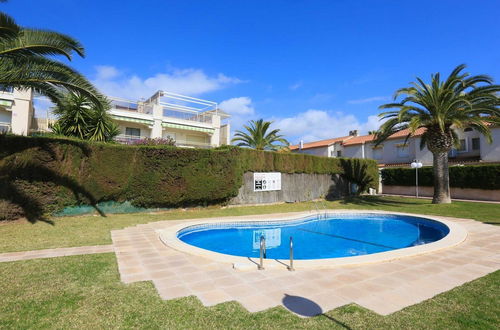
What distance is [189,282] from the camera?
5613 mm

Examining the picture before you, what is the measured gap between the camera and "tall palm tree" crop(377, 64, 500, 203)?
18188mm

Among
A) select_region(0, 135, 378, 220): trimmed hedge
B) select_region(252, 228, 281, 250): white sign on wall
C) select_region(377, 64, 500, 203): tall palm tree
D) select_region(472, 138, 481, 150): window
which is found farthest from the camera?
select_region(472, 138, 481, 150): window

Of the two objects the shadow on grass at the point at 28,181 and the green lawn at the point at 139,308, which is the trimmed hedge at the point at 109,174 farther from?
the green lawn at the point at 139,308

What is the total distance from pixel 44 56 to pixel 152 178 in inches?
320

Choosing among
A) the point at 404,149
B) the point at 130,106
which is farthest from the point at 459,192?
the point at 130,106

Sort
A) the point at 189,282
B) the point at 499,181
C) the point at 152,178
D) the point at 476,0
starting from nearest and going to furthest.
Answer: the point at 189,282 < the point at 476,0 < the point at 152,178 < the point at 499,181

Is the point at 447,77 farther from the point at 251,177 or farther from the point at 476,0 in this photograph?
the point at 251,177

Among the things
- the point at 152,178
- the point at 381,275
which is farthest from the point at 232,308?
the point at 152,178

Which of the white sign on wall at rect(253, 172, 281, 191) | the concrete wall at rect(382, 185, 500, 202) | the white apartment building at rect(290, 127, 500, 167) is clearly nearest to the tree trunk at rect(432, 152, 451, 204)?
the white apartment building at rect(290, 127, 500, 167)

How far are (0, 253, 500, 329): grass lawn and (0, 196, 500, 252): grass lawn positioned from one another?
395 centimetres

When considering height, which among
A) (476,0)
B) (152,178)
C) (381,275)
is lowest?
(381,275)

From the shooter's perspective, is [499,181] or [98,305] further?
[499,181]

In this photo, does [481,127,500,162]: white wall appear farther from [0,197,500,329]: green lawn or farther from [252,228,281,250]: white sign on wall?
[0,197,500,329]: green lawn

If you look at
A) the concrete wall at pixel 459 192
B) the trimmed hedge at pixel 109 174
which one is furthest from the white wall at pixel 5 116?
the concrete wall at pixel 459 192
